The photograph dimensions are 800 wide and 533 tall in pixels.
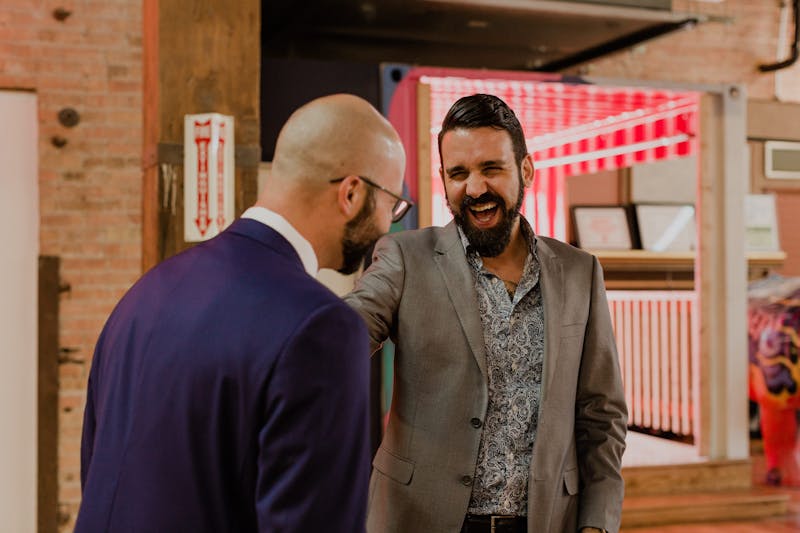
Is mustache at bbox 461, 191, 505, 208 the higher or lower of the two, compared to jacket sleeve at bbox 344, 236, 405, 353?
higher

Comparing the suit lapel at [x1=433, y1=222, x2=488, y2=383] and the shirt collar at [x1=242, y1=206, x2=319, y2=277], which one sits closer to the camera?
the shirt collar at [x1=242, y1=206, x2=319, y2=277]

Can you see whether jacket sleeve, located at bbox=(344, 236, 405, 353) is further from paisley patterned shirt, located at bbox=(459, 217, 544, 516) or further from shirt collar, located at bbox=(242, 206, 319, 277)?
shirt collar, located at bbox=(242, 206, 319, 277)

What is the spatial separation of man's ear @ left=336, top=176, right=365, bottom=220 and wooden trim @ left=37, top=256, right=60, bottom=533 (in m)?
4.38

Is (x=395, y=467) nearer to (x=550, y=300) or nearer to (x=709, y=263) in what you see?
(x=550, y=300)

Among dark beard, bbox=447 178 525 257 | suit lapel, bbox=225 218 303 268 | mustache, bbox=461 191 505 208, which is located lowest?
suit lapel, bbox=225 218 303 268

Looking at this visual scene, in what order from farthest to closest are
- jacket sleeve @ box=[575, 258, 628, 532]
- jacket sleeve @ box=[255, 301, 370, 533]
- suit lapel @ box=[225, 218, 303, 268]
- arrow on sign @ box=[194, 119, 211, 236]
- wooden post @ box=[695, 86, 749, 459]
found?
1. wooden post @ box=[695, 86, 749, 459]
2. arrow on sign @ box=[194, 119, 211, 236]
3. jacket sleeve @ box=[575, 258, 628, 532]
4. suit lapel @ box=[225, 218, 303, 268]
5. jacket sleeve @ box=[255, 301, 370, 533]

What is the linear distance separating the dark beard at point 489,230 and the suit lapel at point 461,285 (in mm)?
38

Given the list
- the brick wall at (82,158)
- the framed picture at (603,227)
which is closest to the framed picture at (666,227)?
the framed picture at (603,227)

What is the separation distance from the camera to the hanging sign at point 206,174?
3.10 m

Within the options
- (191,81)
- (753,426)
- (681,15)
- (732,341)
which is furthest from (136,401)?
(753,426)

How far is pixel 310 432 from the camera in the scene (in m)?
1.15

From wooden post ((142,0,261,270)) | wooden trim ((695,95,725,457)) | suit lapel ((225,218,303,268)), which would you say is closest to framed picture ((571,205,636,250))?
wooden trim ((695,95,725,457))

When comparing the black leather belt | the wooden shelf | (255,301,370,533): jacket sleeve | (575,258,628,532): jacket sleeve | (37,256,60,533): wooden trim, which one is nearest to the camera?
(255,301,370,533): jacket sleeve

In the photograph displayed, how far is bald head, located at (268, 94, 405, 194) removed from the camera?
1321mm
